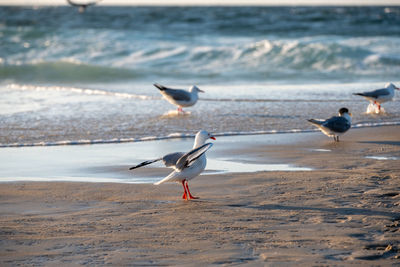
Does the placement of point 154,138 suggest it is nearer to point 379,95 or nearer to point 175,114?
point 175,114

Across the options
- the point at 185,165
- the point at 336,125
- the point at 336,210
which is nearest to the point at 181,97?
the point at 336,125

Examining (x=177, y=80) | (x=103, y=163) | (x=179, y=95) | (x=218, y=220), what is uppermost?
(x=177, y=80)

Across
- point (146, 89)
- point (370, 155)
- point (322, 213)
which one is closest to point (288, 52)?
point (146, 89)

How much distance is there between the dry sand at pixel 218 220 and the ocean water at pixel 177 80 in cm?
323

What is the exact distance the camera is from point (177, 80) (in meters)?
19.7

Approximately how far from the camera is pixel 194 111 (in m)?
12.4

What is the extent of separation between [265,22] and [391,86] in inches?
1258

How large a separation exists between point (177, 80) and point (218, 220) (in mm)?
14949

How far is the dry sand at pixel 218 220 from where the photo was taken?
4.13 meters

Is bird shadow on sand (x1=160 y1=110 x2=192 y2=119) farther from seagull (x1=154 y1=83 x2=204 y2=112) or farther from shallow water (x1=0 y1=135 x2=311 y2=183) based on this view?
shallow water (x1=0 y1=135 x2=311 y2=183)

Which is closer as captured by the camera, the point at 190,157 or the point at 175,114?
the point at 190,157

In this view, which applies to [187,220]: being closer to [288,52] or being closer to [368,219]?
[368,219]

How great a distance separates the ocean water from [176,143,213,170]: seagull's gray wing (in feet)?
11.9

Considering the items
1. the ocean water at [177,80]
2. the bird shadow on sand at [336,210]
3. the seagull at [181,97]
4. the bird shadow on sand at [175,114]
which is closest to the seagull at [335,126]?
the ocean water at [177,80]
